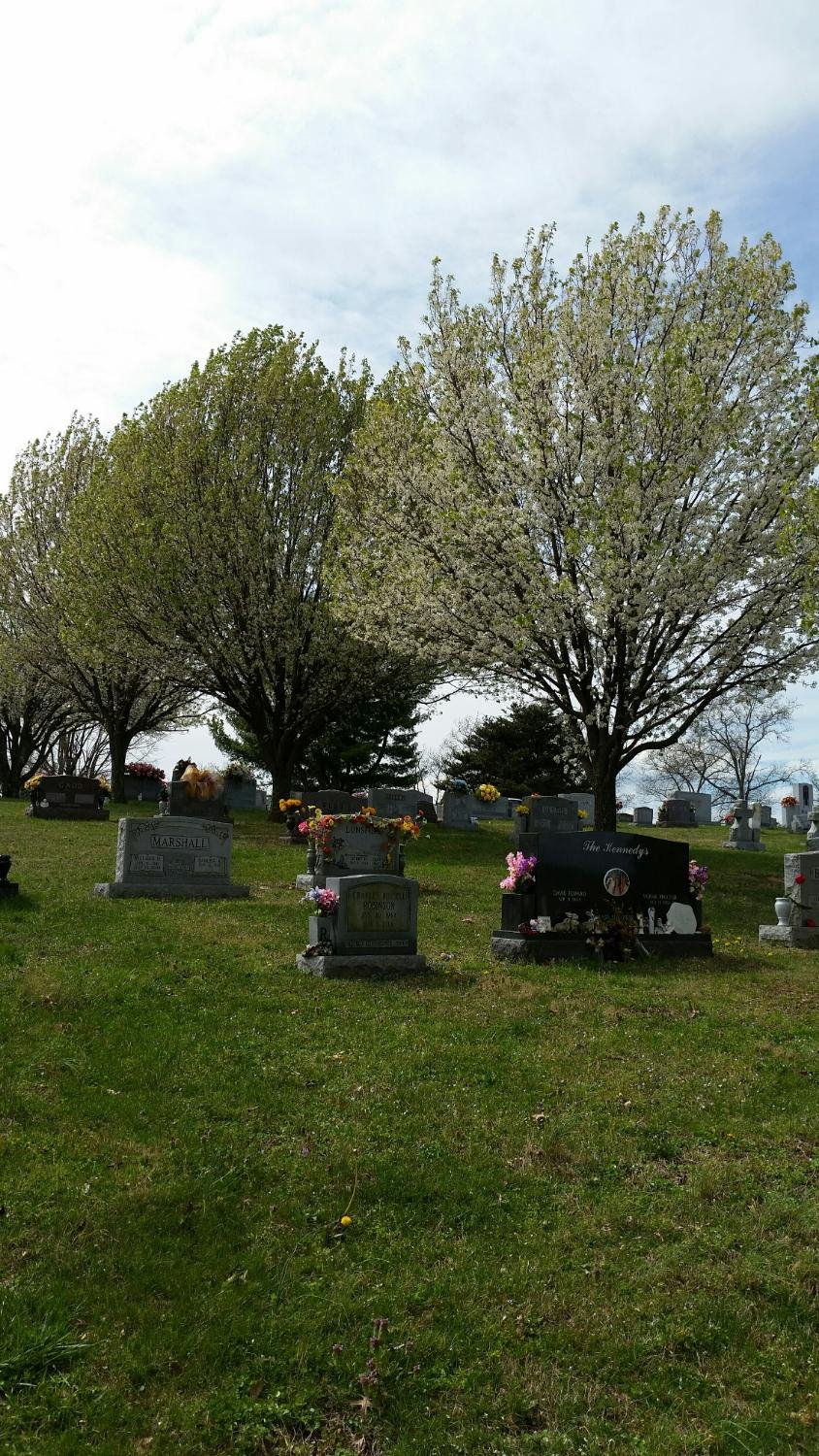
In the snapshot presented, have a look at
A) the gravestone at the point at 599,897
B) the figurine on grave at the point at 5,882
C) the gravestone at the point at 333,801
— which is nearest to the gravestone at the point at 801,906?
the gravestone at the point at 599,897

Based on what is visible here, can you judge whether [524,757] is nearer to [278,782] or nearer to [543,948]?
[278,782]

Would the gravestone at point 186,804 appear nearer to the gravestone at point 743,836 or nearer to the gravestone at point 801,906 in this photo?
the gravestone at point 801,906

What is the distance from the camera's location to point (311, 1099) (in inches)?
267

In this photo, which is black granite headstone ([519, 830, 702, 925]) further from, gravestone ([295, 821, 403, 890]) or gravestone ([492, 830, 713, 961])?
gravestone ([295, 821, 403, 890])

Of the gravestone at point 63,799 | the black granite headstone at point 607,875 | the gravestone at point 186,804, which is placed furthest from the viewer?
the gravestone at point 63,799

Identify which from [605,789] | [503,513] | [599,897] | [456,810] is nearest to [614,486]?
[503,513]

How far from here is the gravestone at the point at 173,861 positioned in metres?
14.7

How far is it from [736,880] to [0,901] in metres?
14.8

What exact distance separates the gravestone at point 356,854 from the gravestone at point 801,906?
563 centimetres

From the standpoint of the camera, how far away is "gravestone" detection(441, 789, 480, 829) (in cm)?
3062

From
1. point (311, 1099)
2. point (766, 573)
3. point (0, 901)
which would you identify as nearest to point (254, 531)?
point (766, 573)

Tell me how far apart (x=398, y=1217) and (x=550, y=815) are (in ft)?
65.7

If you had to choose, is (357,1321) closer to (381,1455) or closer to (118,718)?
(381,1455)

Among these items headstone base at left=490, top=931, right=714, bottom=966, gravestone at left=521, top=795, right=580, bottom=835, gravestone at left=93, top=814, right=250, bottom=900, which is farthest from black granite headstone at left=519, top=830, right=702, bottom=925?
gravestone at left=521, top=795, right=580, bottom=835
